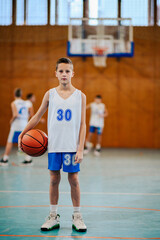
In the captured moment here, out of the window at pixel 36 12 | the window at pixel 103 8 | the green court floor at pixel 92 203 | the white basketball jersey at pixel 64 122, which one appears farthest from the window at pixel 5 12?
the white basketball jersey at pixel 64 122

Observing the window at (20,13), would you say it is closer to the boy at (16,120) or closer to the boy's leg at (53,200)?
the boy at (16,120)

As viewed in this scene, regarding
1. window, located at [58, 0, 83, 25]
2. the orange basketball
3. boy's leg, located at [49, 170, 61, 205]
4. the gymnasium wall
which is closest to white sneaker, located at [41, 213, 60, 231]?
boy's leg, located at [49, 170, 61, 205]

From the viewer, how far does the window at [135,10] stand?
12391 millimetres

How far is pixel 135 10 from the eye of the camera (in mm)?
12398

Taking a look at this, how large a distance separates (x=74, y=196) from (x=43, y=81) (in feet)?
31.9

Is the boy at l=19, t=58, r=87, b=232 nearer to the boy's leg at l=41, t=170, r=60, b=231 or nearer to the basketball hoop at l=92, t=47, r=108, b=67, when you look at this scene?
the boy's leg at l=41, t=170, r=60, b=231

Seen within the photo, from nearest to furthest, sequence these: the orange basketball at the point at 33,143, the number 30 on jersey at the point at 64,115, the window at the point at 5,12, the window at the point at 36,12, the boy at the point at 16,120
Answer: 1. the number 30 on jersey at the point at 64,115
2. the orange basketball at the point at 33,143
3. the boy at the point at 16,120
4. the window at the point at 36,12
5. the window at the point at 5,12

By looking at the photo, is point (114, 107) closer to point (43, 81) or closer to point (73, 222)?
point (43, 81)

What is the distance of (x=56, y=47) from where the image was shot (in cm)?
1264

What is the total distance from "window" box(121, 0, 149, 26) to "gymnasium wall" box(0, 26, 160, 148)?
533 mm

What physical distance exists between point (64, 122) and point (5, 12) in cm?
1069

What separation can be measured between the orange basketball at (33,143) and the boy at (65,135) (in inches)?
7.5

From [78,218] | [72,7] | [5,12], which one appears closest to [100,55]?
[72,7]

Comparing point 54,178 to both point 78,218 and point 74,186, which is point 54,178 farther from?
point 78,218
